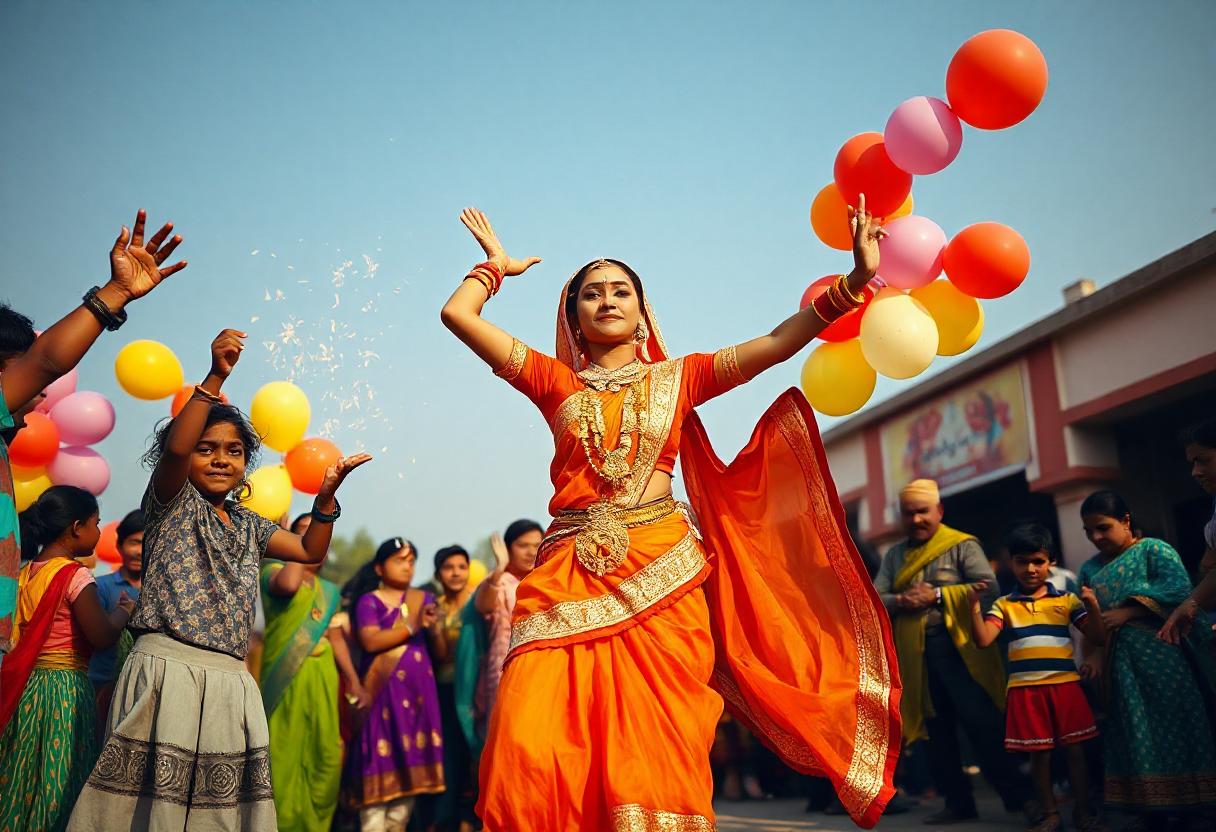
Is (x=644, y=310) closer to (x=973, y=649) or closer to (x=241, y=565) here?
(x=241, y=565)

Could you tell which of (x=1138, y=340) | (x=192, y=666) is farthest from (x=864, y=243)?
(x=1138, y=340)

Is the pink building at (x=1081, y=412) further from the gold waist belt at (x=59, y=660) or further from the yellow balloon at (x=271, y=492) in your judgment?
the gold waist belt at (x=59, y=660)

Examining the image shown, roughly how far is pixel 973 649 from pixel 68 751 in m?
4.48

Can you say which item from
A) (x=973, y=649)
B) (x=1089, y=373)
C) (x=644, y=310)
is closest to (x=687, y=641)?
(x=644, y=310)

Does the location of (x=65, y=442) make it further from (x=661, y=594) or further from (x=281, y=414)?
(x=661, y=594)

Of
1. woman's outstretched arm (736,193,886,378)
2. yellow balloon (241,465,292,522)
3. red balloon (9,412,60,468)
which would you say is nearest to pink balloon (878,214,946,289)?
woman's outstretched arm (736,193,886,378)

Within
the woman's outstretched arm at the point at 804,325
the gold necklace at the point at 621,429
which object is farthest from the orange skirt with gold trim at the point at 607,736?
the woman's outstretched arm at the point at 804,325

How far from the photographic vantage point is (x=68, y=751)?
3727 millimetres

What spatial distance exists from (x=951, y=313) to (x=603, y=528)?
2.56 metres

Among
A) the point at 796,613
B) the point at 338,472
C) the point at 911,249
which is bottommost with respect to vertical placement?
the point at 796,613

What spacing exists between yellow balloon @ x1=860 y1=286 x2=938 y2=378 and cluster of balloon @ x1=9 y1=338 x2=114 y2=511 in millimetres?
5104

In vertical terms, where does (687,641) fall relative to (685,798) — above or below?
above

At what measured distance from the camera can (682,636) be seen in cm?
327

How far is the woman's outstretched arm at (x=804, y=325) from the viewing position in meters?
3.44
